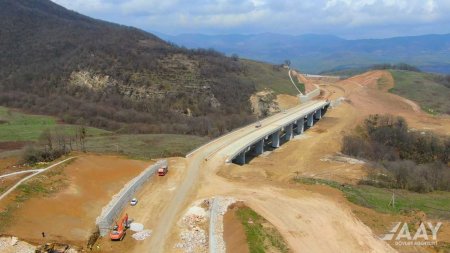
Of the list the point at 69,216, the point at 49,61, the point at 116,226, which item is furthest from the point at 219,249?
the point at 49,61

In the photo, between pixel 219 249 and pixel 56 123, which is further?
pixel 56 123

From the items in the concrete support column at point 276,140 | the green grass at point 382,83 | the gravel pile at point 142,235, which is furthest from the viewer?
the green grass at point 382,83

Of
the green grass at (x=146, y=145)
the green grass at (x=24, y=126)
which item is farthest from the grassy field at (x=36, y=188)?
the green grass at (x=24, y=126)

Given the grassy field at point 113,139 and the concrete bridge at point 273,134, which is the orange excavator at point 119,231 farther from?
the concrete bridge at point 273,134

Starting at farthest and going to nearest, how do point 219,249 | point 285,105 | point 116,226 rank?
point 285,105
point 116,226
point 219,249

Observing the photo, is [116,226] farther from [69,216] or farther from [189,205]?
[189,205]

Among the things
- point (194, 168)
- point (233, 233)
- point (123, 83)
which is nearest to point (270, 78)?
point (123, 83)
